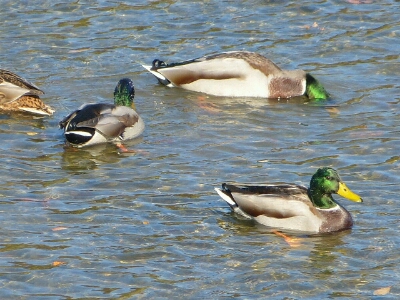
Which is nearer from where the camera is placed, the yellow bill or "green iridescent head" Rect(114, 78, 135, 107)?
the yellow bill

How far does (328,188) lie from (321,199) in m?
0.16

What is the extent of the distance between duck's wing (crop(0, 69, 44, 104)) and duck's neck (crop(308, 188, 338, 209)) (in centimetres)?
417

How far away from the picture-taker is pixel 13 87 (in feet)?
40.2

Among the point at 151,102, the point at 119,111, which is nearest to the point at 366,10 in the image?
the point at 151,102

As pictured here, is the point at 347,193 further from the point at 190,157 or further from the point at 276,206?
the point at 190,157

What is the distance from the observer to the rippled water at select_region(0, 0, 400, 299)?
8.11m

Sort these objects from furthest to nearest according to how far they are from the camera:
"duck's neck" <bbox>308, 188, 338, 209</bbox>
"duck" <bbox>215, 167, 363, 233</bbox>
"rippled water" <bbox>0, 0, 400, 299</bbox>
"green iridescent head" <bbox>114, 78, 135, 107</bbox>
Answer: "green iridescent head" <bbox>114, 78, 135, 107</bbox>
"duck's neck" <bbox>308, 188, 338, 209</bbox>
"duck" <bbox>215, 167, 363, 233</bbox>
"rippled water" <bbox>0, 0, 400, 299</bbox>

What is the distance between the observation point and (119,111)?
11516mm

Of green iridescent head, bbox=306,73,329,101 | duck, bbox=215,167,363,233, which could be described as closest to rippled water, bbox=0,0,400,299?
duck, bbox=215,167,363,233

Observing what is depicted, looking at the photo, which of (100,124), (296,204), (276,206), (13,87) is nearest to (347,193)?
(296,204)

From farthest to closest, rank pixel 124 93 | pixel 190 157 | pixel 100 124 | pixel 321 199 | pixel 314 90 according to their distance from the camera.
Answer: pixel 314 90 → pixel 124 93 → pixel 100 124 → pixel 190 157 → pixel 321 199

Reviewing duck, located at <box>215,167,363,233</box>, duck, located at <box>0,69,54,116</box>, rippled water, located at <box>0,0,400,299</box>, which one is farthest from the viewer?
duck, located at <box>0,69,54,116</box>

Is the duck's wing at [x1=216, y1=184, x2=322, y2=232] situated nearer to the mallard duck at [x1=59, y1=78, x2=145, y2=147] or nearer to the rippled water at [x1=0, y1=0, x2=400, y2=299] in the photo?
the rippled water at [x1=0, y1=0, x2=400, y2=299]

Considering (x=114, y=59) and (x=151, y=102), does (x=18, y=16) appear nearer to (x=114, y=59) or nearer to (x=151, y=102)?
(x=114, y=59)
